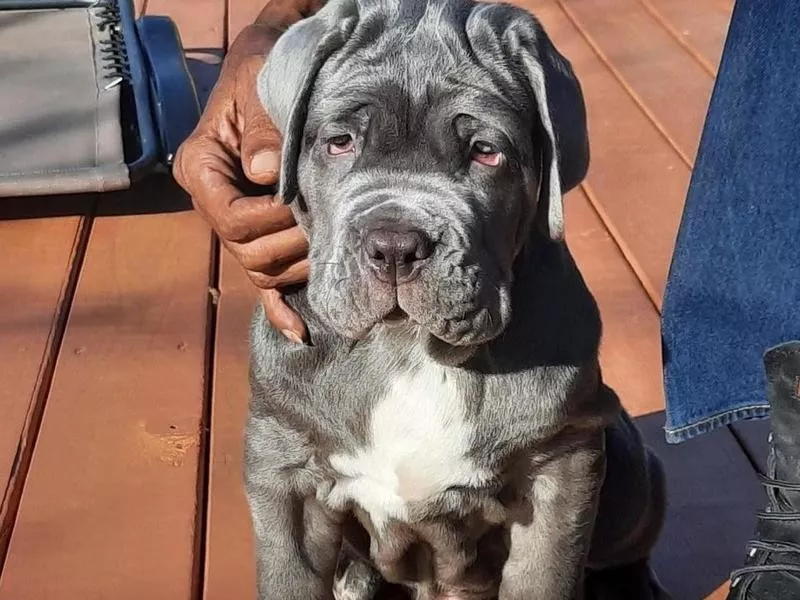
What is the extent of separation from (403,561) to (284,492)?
0.26m

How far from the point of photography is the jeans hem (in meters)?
2.43

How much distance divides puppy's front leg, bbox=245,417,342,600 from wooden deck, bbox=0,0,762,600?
212 millimetres

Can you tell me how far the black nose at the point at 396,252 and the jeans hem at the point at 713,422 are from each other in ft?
3.14

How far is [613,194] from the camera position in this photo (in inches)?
138

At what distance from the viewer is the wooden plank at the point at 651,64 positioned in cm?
390

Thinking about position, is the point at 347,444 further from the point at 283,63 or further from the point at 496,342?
the point at 283,63

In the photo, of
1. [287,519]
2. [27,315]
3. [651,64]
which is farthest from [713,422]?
[651,64]

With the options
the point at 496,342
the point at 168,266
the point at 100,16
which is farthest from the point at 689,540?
the point at 100,16

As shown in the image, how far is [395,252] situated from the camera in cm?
166

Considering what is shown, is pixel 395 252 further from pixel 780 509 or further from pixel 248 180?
pixel 780 509

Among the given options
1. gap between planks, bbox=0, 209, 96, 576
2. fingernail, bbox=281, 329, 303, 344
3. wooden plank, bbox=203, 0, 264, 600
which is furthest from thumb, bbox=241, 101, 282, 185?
gap between planks, bbox=0, 209, 96, 576

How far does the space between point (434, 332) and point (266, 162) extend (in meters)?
0.43

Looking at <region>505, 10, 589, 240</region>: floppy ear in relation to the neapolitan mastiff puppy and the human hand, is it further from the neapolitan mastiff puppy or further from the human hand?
the human hand

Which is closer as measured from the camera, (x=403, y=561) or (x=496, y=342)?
(x=496, y=342)
